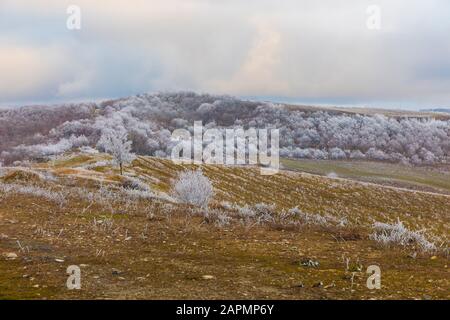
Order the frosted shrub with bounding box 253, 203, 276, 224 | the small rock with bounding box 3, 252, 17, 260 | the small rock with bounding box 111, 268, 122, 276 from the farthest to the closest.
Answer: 1. the frosted shrub with bounding box 253, 203, 276, 224
2. the small rock with bounding box 3, 252, 17, 260
3. the small rock with bounding box 111, 268, 122, 276

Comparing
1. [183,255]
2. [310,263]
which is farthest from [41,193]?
[310,263]

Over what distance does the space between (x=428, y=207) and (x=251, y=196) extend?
117 feet

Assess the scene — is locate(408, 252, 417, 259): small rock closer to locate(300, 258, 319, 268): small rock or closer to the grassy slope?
locate(300, 258, 319, 268): small rock

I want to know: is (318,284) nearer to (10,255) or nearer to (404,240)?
(404,240)

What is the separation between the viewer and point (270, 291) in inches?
326

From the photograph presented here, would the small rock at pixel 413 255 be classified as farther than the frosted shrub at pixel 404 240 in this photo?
No

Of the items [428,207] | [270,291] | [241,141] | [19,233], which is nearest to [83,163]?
[428,207]

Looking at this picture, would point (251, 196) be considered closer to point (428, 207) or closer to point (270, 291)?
point (428, 207)

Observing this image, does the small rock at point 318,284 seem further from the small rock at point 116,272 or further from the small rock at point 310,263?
the small rock at point 116,272

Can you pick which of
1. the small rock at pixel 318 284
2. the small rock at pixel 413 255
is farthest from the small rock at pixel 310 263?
the small rock at pixel 413 255

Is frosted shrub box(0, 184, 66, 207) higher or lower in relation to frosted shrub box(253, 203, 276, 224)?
higher

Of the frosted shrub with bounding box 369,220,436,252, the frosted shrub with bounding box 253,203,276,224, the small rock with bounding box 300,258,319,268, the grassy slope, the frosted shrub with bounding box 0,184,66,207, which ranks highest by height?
the frosted shrub with bounding box 0,184,66,207

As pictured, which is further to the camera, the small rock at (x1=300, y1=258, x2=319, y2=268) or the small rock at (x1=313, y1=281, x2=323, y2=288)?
the small rock at (x1=300, y1=258, x2=319, y2=268)

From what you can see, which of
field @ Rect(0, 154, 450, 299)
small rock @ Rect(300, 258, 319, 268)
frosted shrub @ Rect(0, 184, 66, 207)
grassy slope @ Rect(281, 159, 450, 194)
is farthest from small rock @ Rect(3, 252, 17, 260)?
grassy slope @ Rect(281, 159, 450, 194)
